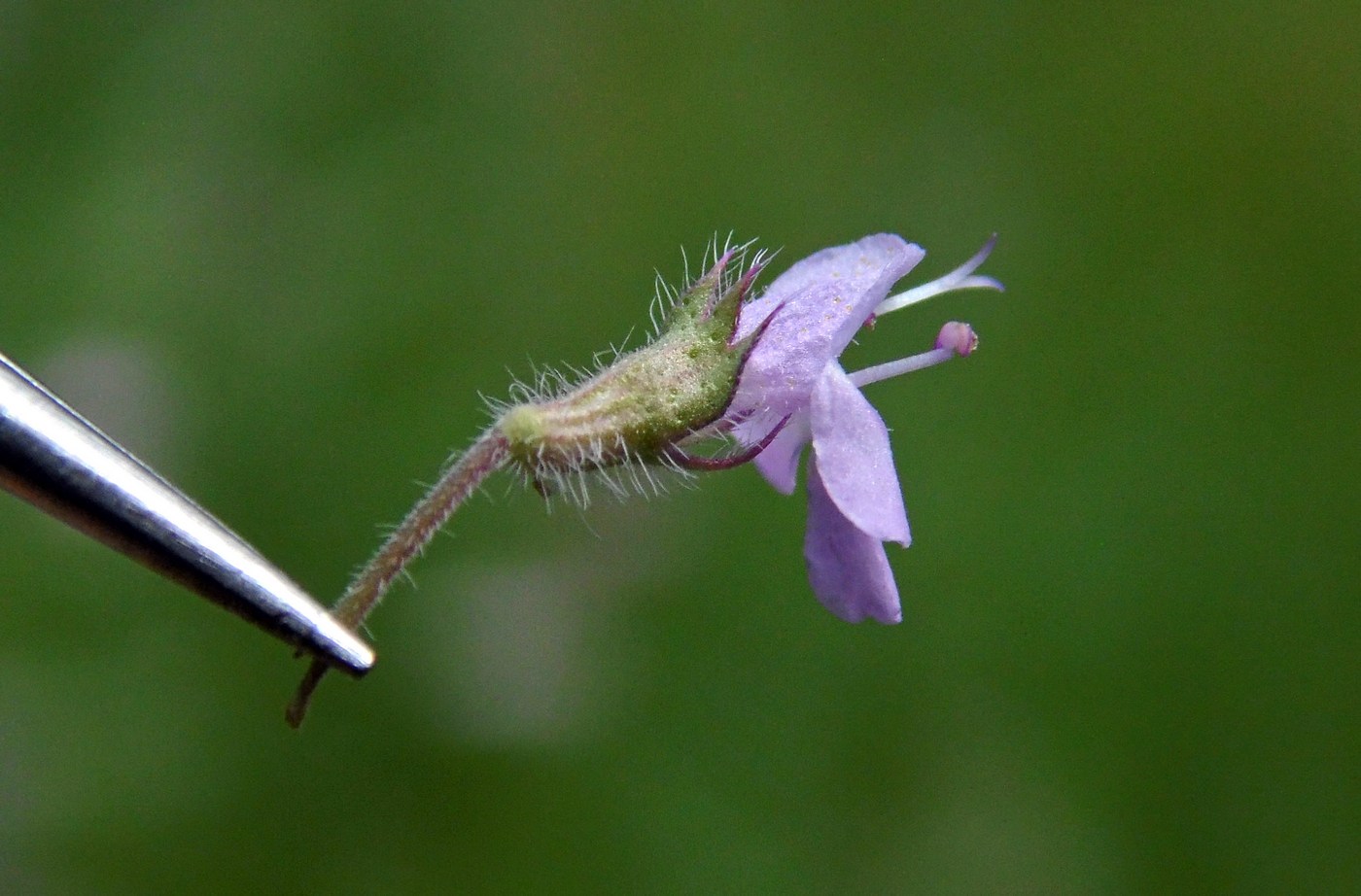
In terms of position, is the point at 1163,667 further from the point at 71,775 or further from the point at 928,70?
the point at 71,775

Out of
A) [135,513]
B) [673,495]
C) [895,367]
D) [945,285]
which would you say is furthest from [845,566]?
[673,495]

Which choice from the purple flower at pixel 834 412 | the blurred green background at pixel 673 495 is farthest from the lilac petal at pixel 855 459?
the blurred green background at pixel 673 495

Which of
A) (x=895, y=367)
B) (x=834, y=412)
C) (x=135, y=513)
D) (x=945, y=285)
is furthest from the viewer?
(x=945, y=285)

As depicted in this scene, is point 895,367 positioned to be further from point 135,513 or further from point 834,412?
point 135,513

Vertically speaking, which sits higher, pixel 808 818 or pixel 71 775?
pixel 808 818

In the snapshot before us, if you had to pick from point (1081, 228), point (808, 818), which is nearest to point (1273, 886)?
point (808, 818)

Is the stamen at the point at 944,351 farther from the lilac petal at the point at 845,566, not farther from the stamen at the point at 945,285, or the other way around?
the lilac petal at the point at 845,566
